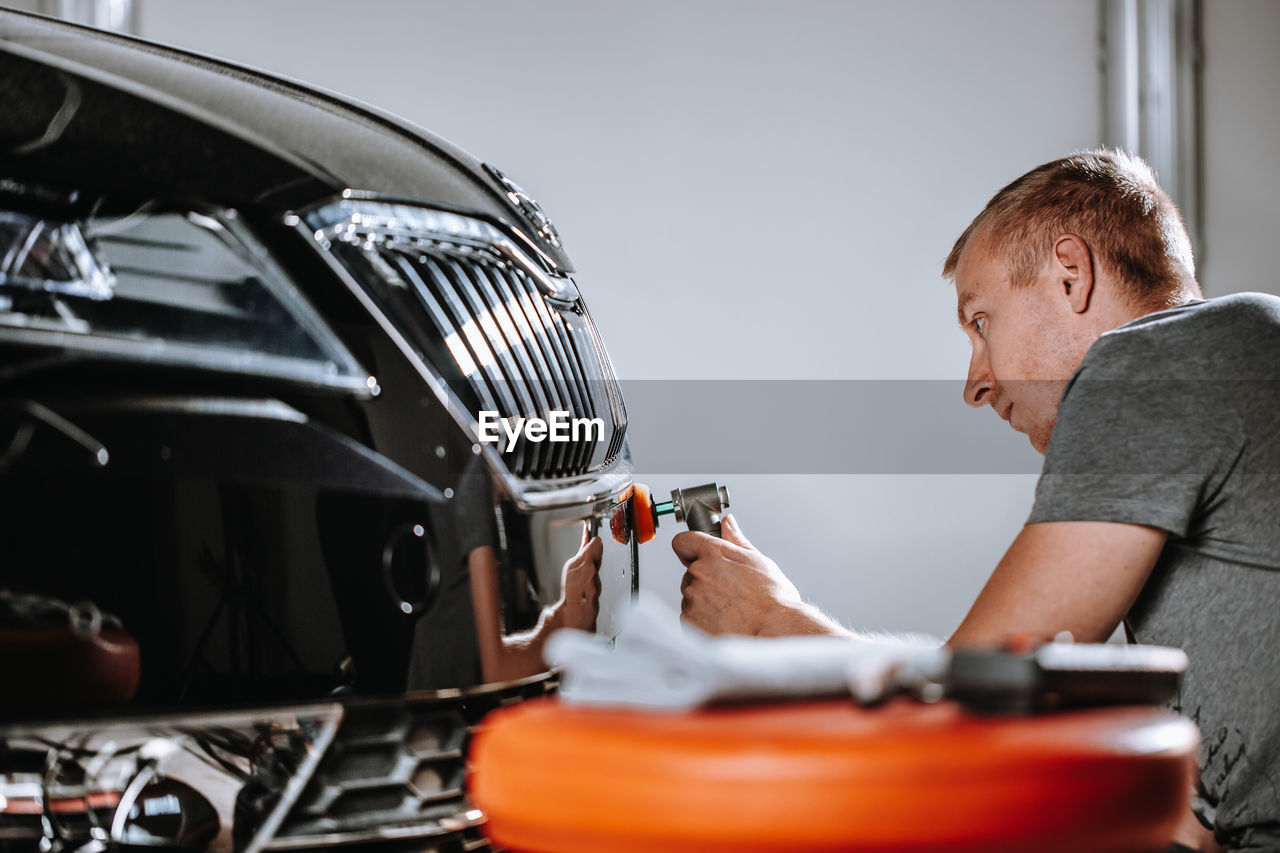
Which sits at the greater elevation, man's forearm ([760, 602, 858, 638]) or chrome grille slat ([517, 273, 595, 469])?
chrome grille slat ([517, 273, 595, 469])

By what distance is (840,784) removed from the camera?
48 centimetres

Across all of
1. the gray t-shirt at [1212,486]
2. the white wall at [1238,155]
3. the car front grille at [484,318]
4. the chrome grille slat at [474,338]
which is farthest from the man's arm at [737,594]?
the white wall at [1238,155]

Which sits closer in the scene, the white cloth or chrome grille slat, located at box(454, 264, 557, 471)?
the white cloth

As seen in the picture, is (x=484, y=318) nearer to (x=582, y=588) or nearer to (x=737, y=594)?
A: (x=582, y=588)

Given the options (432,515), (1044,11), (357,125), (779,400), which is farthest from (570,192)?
(432,515)

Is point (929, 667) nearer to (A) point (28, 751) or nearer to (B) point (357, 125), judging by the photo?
(A) point (28, 751)

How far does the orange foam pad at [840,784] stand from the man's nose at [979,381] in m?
1.04

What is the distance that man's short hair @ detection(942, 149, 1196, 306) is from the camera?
4.51 ft

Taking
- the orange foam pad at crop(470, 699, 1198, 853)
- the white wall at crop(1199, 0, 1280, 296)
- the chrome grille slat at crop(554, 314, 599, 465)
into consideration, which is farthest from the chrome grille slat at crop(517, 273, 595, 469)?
the white wall at crop(1199, 0, 1280, 296)

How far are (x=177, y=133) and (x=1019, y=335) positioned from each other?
3.57 feet

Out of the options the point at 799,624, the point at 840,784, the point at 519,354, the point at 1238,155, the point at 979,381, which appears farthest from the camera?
the point at 1238,155

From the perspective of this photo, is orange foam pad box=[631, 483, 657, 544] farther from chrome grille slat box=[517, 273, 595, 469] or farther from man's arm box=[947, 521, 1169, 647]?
man's arm box=[947, 521, 1169, 647]

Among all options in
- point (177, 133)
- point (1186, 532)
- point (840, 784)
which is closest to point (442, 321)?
point (177, 133)

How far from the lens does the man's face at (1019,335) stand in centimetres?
141
